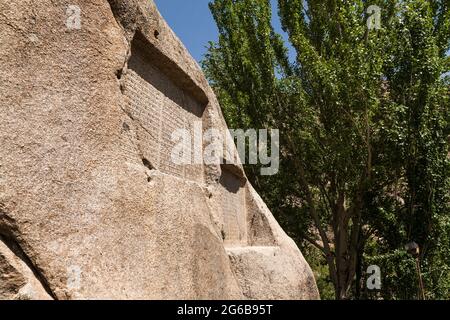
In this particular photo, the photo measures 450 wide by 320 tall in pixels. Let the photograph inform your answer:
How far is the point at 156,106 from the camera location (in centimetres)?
374

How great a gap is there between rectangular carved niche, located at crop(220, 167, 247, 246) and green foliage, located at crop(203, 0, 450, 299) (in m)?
3.29

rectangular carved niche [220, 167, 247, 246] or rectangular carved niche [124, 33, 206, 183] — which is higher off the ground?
rectangular carved niche [124, 33, 206, 183]

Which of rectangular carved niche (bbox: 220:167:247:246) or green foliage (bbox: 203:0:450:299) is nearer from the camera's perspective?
rectangular carved niche (bbox: 220:167:247:246)

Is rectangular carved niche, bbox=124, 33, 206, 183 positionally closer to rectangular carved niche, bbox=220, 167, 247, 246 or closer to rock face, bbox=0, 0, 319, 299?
rock face, bbox=0, 0, 319, 299

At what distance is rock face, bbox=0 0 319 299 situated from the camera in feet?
7.36

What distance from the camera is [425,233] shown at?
7387 millimetres

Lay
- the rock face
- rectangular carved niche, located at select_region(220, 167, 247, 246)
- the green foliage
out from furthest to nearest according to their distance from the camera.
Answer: the green foliage → rectangular carved niche, located at select_region(220, 167, 247, 246) → the rock face

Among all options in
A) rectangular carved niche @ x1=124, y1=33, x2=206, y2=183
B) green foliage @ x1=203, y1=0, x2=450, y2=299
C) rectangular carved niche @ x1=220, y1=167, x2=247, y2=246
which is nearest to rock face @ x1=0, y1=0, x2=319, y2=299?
rectangular carved niche @ x1=124, y1=33, x2=206, y2=183

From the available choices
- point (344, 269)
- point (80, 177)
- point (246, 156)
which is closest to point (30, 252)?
point (80, 177)

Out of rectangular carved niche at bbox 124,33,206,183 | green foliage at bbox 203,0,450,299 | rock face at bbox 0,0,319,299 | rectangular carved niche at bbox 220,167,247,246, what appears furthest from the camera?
green foliage at bbox 203,0,450,299

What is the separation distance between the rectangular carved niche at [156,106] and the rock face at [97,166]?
0.04ft

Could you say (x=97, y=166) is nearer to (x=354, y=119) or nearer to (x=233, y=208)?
(x=233, y=208)

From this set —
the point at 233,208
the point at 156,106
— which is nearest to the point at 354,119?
the point at 233,208

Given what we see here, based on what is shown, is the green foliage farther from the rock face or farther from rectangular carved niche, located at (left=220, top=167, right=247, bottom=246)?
the rock face
